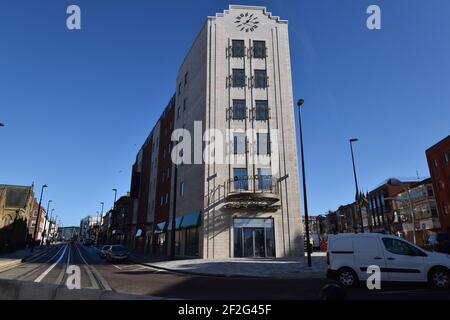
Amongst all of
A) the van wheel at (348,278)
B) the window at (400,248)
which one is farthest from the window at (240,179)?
the window at (400,248)

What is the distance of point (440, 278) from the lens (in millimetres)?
10094

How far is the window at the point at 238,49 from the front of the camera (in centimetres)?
2961

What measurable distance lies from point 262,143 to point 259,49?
9.72m

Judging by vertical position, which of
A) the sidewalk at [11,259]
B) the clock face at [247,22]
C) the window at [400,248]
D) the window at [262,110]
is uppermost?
the clock face at [247,22]

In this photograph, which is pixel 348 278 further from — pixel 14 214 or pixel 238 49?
pixel 14 214

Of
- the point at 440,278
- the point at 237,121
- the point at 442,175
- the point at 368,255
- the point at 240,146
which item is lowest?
the point at 440,278

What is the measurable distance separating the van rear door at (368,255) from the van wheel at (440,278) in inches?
53.7

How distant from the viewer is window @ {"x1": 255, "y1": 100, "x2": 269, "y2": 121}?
27.9m

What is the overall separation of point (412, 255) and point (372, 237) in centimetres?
133

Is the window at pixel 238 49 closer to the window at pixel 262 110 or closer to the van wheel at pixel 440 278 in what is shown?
the window at pixel 262 110

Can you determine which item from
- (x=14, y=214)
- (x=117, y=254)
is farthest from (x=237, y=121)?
(x=14, y=214)

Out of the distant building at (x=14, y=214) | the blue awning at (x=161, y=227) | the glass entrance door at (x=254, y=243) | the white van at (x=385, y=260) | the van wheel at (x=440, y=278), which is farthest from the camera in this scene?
the distant building at (x=14, y=214)
